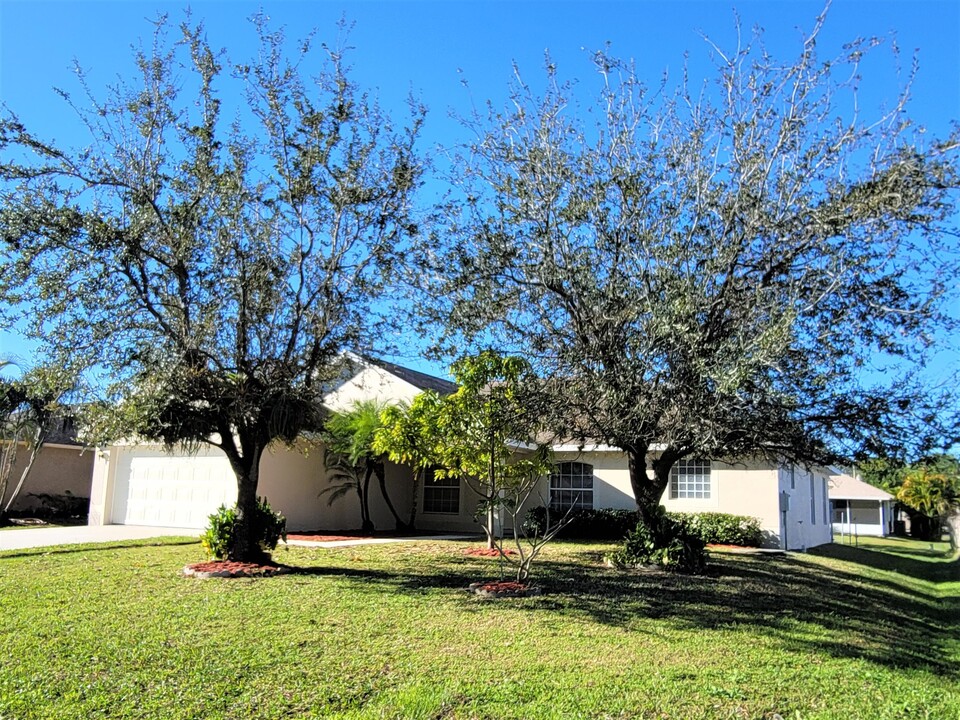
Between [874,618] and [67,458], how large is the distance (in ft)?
91.8

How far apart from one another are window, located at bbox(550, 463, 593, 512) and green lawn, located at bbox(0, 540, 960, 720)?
32.2 ft

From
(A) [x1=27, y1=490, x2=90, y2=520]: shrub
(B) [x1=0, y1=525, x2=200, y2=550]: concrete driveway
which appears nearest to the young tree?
(B) [x1=0, y1=525, x2=200, y2=550]: concrete driveway

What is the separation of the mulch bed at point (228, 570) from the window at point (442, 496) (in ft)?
38.1

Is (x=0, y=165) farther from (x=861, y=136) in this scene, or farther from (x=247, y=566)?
(x=861, y=136)

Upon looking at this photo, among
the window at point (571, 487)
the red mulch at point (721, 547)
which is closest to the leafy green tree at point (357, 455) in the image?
the window at point (571, 487)

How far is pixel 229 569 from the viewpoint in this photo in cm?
1206

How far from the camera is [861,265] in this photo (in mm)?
10156

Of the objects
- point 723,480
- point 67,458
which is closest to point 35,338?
point 723,480

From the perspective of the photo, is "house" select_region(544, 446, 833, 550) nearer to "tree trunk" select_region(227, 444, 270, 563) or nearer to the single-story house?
the single-story house

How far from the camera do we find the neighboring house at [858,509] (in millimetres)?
44688

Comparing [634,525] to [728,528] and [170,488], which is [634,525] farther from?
[170,488]

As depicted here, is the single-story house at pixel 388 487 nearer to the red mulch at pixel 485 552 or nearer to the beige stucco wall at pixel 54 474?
the red mulch at pixel 485 552

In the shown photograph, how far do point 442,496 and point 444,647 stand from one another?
16.4 metres


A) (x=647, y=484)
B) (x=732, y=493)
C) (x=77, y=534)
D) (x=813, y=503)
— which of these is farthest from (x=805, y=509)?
(x=77, y=534)
